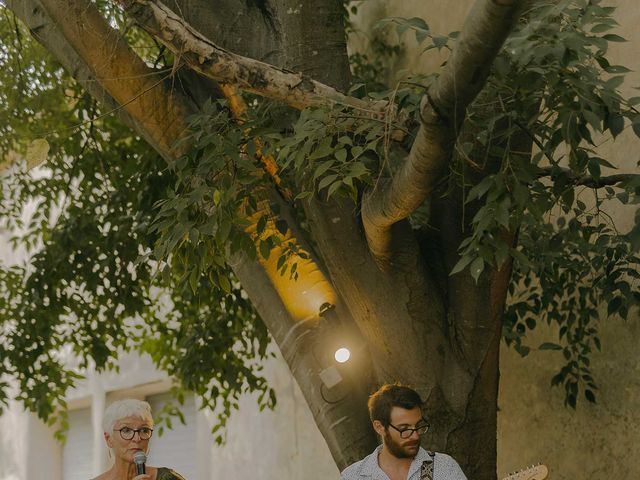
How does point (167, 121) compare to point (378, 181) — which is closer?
point (378, 181)

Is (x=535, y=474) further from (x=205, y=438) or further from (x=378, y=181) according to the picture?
(x=205, y=438)

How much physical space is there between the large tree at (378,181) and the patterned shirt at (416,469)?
2.48ft

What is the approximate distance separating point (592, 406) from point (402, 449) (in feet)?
A: 8.08

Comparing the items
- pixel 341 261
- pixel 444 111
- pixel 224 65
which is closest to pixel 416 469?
pixel 341 261

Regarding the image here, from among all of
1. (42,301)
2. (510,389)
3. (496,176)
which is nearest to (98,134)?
(42,301)

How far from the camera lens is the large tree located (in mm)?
4520

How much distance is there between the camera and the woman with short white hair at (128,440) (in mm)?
4844

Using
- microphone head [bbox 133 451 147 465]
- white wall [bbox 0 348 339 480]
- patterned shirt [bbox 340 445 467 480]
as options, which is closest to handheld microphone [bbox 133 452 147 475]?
microphone head [bbox 133 451 147 465]

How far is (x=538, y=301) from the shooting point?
6.59m

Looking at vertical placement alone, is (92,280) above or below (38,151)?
above

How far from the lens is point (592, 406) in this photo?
6785 millimetres

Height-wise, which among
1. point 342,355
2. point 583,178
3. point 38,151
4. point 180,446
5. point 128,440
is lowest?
point 128,440

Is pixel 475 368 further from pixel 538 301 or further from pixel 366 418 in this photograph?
pixel 538 301

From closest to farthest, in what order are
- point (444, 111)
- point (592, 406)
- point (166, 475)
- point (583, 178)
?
point (444, 111)
point (166, 475)
point (583, 178)
point (592, 406)
